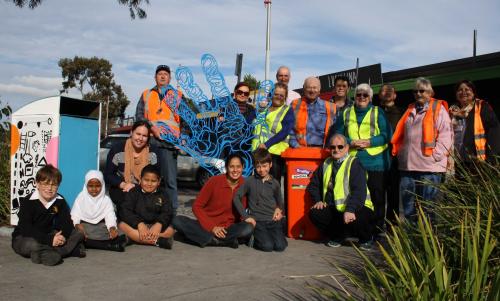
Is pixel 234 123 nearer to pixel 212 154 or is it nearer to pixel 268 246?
pixel 212 154

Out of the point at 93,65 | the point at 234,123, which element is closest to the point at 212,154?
the point at 234,123

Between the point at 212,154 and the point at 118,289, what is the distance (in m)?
3.60

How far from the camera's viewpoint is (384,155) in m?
6.26

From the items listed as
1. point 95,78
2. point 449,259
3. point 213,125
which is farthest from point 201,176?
point 95,78

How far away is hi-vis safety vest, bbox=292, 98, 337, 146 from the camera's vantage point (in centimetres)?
669

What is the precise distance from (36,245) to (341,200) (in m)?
3.30

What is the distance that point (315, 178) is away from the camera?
6.29m

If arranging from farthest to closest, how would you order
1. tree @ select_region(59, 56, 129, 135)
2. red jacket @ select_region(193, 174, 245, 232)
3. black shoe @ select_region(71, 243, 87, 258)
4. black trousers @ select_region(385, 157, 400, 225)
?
tree @ select_region(59, 56, 129, 135) < black trousers @ select_region(385, 157, 400, 225) < red jacket @ select_region(193, 174, 245, 232) < black shoe @ select_region(71, 243, 87, 258)

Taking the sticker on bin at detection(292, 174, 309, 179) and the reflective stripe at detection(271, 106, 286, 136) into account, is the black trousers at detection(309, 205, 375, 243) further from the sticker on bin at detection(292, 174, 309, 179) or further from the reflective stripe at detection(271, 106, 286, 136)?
the reflective stripe at detection(271, 106, 286, 136)

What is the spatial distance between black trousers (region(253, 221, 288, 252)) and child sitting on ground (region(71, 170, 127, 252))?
4.84 ft

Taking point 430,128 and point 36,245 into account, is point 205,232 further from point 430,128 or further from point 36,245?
point 430,128

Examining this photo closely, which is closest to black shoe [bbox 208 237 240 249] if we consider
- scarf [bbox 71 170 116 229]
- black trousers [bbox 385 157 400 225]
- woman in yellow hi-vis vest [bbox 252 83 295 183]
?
scarf [bbox 71 170 116 229]

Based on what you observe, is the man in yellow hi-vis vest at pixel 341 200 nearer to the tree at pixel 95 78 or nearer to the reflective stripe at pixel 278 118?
the reflective stripe at pixel 278 118

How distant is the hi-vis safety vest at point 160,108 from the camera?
7066 millimetres
